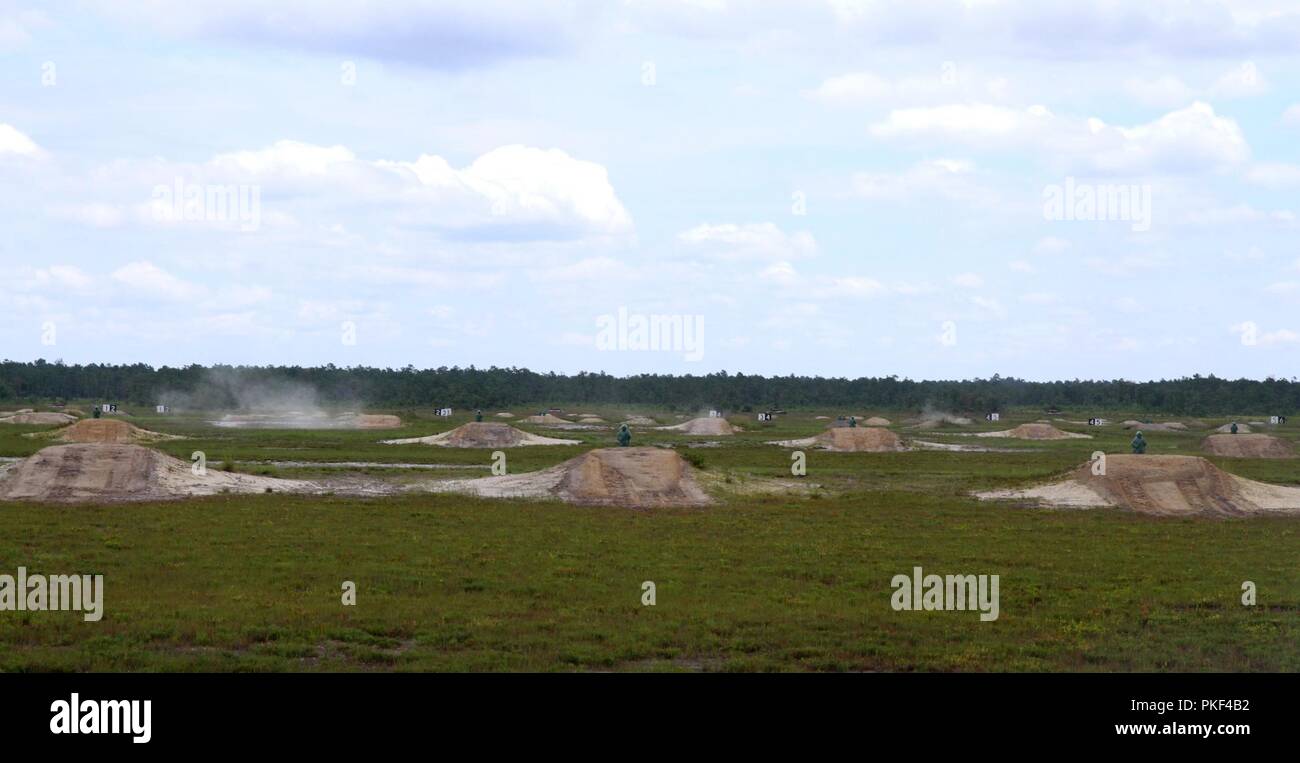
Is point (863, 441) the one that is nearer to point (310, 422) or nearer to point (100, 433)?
point (100, 433)

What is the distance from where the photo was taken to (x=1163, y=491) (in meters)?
49.2

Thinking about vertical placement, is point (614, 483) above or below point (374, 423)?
below

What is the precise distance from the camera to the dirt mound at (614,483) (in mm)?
48094

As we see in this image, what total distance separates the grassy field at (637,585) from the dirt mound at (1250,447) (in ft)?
151

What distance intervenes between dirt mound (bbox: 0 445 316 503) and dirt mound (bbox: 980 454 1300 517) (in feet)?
103

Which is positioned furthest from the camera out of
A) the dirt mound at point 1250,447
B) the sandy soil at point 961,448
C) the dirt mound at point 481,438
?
the sandy soil at point 961,448

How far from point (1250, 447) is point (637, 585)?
7390 cm

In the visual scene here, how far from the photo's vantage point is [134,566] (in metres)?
28.9

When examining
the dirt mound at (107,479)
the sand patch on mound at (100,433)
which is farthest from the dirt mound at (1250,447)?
the sand patch on mound at (100,433)

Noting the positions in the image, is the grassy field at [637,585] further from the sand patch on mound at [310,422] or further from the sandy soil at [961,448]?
the sand patch on mound at [310,422]

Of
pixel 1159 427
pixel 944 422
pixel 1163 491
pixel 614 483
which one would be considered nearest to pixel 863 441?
pixel 1163 491
